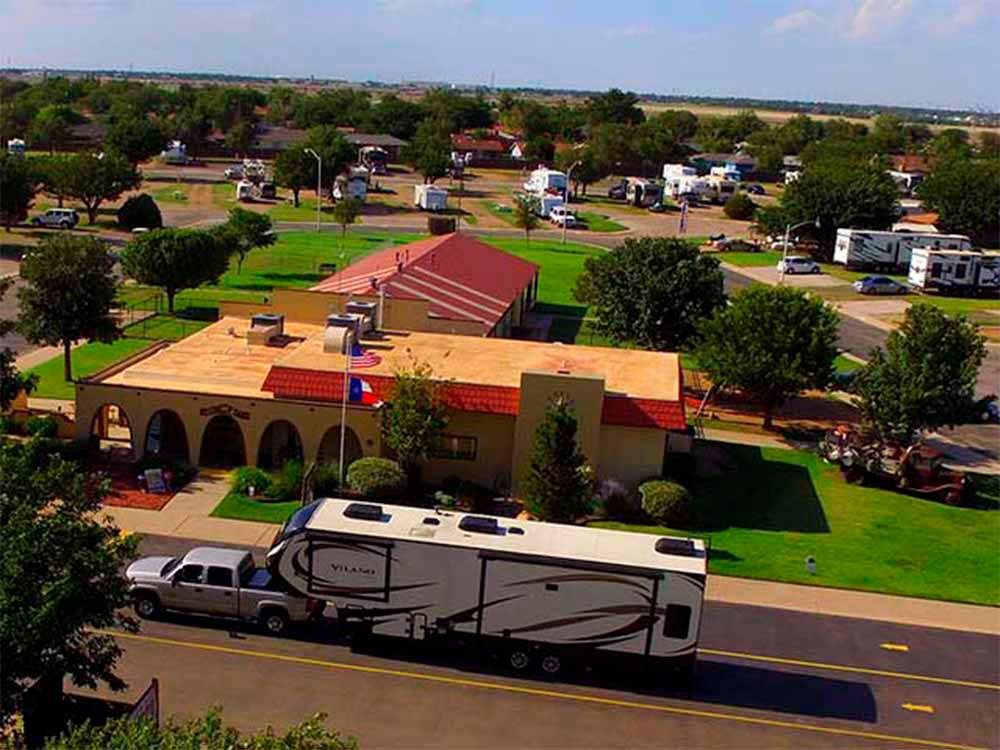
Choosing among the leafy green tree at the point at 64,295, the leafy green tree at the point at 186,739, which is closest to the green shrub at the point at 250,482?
the leafy green tree at the point at 64,295

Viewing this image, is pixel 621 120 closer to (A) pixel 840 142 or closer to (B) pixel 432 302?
(A) pixel 840 142

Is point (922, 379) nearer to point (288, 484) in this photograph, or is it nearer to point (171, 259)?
point (288, 484)

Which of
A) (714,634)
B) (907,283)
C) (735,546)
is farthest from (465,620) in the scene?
(907,283)

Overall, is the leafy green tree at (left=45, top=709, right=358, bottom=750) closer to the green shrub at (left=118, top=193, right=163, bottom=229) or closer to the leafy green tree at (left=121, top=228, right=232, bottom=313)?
the leafy green tree at (left=121, top=228, right=232, bottom=313)

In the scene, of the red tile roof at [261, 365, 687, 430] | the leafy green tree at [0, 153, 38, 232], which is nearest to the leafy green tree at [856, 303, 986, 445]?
the red tile roof at [261, 365, 687, 430]

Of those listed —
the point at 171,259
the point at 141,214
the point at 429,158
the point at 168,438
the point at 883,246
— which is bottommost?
the point at 168,438

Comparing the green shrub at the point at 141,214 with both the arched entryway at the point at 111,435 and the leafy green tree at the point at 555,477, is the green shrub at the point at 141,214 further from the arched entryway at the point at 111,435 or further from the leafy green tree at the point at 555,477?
the leafy green tree at the point at 555,477

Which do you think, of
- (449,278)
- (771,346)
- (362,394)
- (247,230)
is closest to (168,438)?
(362,394)
